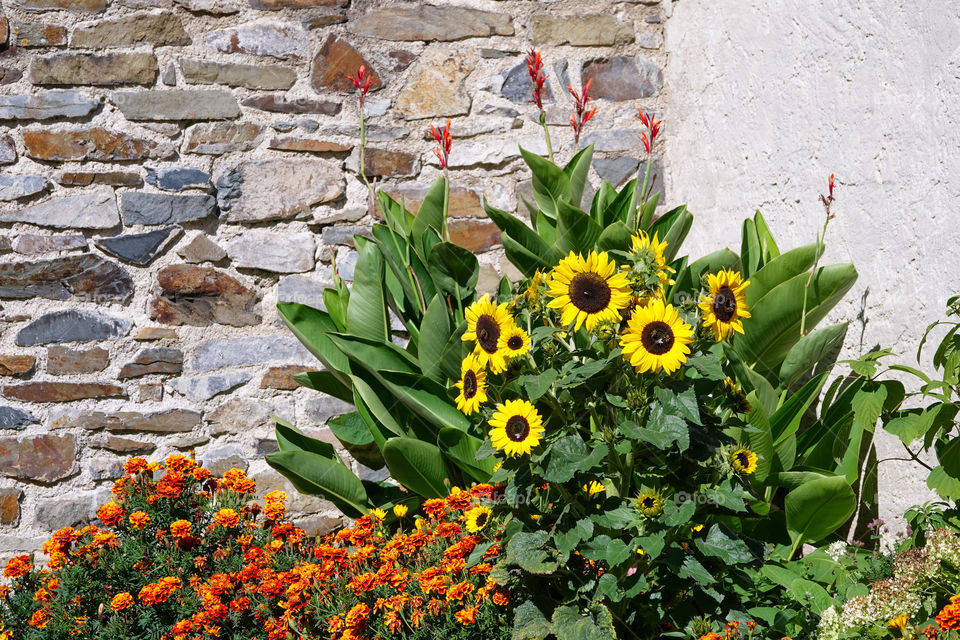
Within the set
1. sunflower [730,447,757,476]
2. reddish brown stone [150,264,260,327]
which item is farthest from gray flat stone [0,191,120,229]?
sunflower [730,447,757,476]

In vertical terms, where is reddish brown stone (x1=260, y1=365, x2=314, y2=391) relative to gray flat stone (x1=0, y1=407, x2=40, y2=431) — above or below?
above

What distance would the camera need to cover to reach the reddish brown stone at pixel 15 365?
8.20 ft

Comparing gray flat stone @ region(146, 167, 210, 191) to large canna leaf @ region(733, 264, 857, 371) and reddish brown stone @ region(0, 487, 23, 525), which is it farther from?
large canna leaf @ region(733, 264, 857, 371)

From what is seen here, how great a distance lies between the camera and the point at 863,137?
78.3 inches

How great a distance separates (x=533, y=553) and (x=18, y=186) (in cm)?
203

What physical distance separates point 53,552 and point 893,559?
1856mm

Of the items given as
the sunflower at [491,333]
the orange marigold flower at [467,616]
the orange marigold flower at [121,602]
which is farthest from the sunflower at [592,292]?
the orange marigold flower at [121,602]

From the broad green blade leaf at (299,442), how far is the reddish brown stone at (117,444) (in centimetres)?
55

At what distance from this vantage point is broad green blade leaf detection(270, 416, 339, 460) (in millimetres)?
2281

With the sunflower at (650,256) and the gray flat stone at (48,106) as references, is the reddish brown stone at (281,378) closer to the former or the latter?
the gray flat stone at (48,106)

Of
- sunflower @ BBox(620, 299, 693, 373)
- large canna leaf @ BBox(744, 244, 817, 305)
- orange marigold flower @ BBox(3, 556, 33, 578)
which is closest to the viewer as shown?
sunflower @ BBox(620, 299, 693, 373)

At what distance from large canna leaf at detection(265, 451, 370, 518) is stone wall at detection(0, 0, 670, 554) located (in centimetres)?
51

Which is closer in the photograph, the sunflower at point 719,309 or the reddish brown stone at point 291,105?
the sunflower at point 719,309

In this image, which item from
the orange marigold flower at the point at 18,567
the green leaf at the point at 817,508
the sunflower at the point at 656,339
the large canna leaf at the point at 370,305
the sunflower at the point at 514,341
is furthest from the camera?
the large canna leaf at the point at 370,305
